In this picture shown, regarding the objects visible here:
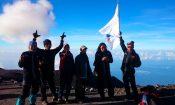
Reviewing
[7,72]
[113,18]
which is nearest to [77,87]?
[113,18]

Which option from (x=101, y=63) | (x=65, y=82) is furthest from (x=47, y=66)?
(x=101, y=63)

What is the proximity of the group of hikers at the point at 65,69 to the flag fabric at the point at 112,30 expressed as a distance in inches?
22.2

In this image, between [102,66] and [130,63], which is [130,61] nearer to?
[130,63]

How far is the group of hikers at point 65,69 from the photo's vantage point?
1323 cm

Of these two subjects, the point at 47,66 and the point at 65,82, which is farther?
the point at 65,82

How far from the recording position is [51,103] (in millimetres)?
14383

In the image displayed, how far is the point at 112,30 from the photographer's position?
1633 cm

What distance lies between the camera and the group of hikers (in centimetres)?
1323

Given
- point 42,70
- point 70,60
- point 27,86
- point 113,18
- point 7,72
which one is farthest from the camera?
point 7,72

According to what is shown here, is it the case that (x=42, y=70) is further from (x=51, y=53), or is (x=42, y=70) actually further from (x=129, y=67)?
(x=129, y=67)

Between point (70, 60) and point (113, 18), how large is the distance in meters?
3.01

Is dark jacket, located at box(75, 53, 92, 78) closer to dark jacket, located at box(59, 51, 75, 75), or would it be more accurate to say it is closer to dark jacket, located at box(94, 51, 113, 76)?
dark jacket, located at box(59, 51, 75, 75)

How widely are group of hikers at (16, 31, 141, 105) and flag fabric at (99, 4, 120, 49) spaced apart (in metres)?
0.56

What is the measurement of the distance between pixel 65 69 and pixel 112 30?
2849 mm
